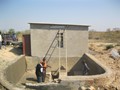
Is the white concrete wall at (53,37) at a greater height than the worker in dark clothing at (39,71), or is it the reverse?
the white concrete wall at (53,37)

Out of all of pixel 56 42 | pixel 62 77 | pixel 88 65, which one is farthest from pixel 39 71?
pixel 56 42

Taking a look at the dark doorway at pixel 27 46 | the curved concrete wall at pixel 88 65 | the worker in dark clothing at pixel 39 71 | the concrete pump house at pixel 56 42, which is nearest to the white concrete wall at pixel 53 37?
the concrete pump house at pixel 56 42

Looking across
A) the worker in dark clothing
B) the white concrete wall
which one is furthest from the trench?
the white concrete wall

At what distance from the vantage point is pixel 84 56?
2103 cm

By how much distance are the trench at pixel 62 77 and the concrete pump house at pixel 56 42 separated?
485mm

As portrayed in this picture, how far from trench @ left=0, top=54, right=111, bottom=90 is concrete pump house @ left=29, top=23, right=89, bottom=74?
485 mm

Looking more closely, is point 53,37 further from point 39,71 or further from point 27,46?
point 39,71

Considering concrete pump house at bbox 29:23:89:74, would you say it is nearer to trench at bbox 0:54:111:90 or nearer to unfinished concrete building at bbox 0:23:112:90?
unfinished concrete building at bbox 0:23:112:90

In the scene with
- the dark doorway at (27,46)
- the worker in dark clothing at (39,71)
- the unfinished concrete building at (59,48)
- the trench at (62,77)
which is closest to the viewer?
the trench at (62,77)

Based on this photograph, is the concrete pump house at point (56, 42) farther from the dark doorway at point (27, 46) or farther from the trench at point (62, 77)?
the dark doorway at point (27, 46)

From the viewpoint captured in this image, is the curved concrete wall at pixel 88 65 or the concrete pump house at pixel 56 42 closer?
the curved concrete wall at pixel 88 65

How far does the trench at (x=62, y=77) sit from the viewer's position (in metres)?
12.5

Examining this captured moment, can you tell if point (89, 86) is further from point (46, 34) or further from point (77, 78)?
point (46, 34)

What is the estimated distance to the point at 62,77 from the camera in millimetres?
12859
